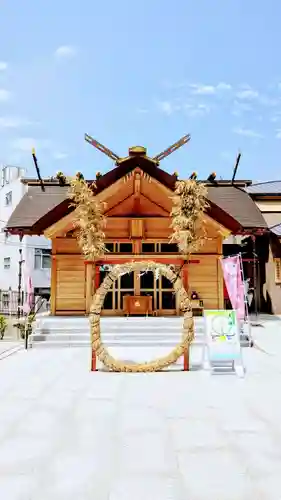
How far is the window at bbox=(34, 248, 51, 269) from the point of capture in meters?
32.0

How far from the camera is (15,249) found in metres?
32.5

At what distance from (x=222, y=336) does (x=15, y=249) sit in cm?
2636

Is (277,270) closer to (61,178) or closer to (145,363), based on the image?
(61,178)

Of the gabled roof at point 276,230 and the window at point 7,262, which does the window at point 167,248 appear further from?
the window at point 7,262

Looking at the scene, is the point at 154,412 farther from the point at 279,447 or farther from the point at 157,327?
the point at 157,327

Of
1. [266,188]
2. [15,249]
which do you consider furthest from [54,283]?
[15,249]

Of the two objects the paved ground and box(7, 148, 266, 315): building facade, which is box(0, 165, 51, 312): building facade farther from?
the paved ground

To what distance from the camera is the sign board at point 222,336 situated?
8594 millimetres

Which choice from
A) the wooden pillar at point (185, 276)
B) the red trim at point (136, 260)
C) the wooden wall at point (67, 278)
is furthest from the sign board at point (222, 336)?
the wooden wall at point (67, 278)

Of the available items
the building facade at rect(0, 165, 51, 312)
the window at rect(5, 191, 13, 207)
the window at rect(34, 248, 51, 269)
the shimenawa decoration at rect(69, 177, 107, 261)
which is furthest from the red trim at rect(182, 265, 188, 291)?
the window at rect(5, 191, 13, 207)

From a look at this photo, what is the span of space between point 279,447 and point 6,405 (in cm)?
386

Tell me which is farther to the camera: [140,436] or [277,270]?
[277,270]

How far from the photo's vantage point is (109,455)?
4215mm

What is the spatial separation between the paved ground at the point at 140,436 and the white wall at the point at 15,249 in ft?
79.1
